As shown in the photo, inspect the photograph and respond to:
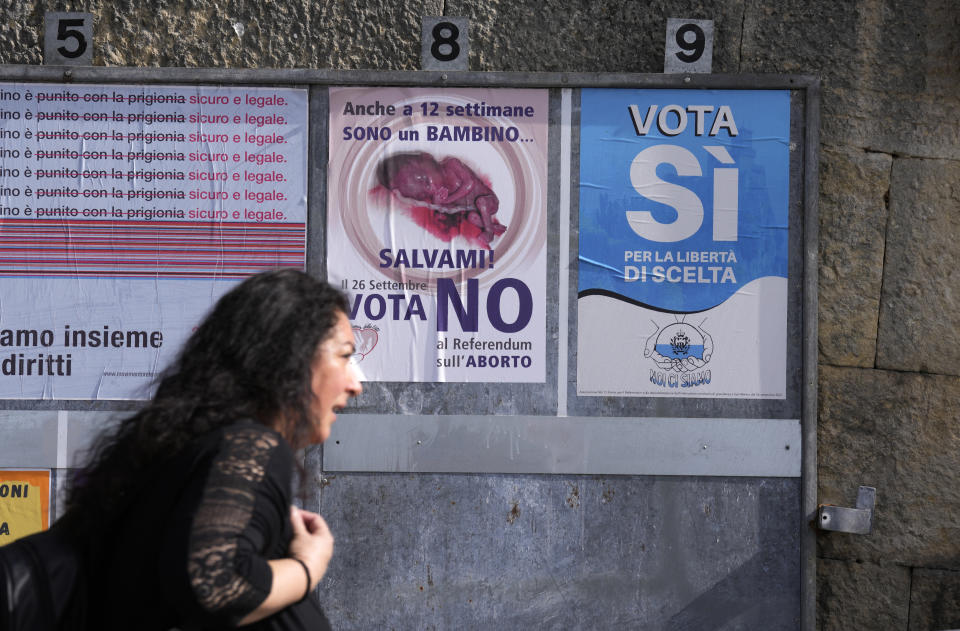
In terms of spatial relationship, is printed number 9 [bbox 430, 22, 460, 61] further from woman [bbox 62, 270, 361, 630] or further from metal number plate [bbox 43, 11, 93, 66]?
woman [bbox 62, 270, 361, 630]

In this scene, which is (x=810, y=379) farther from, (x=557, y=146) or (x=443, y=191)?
(x=443, y=191)

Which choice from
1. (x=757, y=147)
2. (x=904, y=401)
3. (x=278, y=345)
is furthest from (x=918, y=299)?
(x=278, y=345)

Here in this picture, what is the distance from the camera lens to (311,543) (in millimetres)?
1774

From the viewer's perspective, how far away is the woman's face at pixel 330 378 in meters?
1.83

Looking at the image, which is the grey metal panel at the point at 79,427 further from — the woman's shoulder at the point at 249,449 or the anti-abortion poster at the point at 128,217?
the woman's shoulder at the point at 249,449

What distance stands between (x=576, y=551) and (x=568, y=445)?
0.47 meters

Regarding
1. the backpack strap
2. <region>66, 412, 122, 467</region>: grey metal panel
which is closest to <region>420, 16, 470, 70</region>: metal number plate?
<region>66, 412, 122, 467</region>: grey metal panel

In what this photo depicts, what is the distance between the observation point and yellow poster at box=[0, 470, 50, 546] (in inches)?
156

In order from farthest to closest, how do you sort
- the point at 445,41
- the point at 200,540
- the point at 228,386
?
1. the point at 445,41
2. the point at 228,386
3. the point at 200,540

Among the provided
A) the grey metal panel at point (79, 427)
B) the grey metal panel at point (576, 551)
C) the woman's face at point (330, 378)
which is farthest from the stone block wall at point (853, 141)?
the woman's face at point (330, 378)

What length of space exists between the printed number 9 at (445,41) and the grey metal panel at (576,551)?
1871mm

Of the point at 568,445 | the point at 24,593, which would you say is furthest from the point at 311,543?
the point at 568,445

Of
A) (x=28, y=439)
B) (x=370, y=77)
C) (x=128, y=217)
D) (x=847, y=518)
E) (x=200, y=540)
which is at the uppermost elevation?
(x=370, y=77)

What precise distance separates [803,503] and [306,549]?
2.85m
